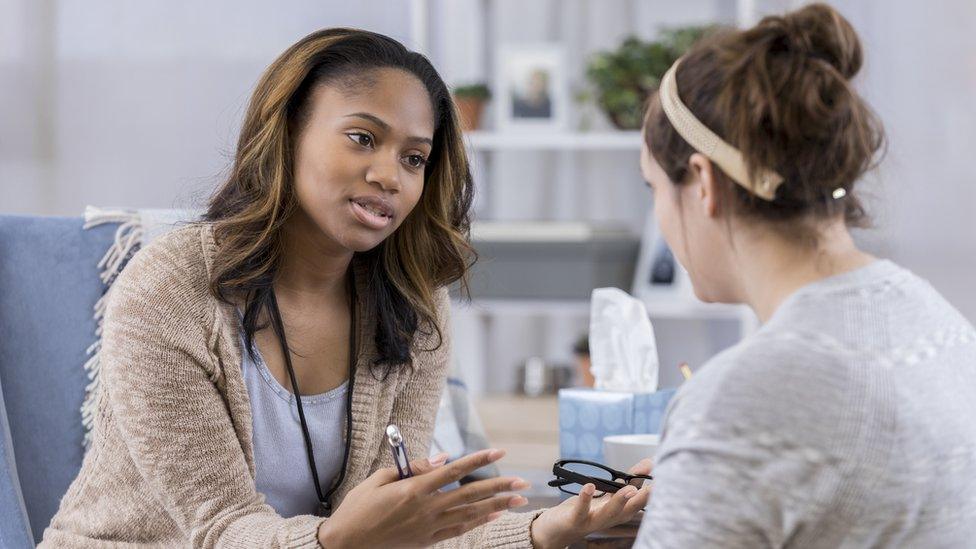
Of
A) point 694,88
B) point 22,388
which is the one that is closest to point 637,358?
point 694,88

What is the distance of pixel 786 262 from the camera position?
2.88 ft

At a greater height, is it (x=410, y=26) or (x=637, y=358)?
(x=410, y=26)

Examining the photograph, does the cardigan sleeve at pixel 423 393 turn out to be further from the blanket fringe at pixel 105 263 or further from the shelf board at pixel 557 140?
the shelf board at pixel 557 140

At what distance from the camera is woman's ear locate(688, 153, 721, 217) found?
2.87 feet

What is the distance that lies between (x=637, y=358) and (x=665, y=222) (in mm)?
637

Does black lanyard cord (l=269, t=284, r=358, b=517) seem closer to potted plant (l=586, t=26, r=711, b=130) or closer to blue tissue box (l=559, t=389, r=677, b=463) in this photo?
blue tissue box (l=559, t=389, r=677, b=463)

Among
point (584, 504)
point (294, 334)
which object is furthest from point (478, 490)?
point (294, 334)

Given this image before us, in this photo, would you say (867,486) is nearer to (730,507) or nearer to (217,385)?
(730,507)

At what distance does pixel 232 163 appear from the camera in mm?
1444

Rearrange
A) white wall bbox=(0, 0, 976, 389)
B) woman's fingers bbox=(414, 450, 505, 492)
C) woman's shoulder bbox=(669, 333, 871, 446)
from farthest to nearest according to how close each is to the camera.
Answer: white wall bbox=(0, 0, 976, 389) < woman's fingers bbox=(414, 450, 505, 492) < woman's shoulder bbox=(669, 333, 871, 446)

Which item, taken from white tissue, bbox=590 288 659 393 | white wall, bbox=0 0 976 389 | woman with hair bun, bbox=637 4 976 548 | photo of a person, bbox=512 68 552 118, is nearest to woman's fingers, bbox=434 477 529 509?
woman with hair bun, bbox=637 4 976 548

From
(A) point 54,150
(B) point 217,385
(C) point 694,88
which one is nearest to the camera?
(C) point 694,88

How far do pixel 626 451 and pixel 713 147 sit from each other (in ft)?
1.98

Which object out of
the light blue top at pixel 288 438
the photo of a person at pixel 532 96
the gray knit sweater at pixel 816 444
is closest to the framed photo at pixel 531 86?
the photo of a person at pixel 532 96
